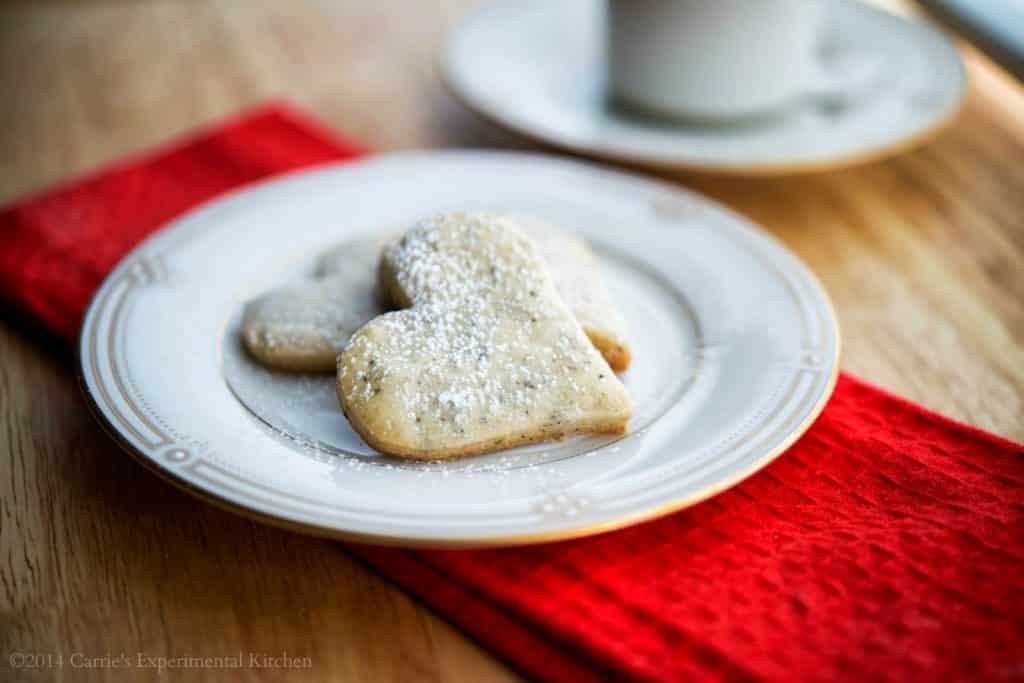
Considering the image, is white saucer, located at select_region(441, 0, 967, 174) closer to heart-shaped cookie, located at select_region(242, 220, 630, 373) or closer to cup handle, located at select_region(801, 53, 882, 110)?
cup handle, located at select_region(801, 53, 882, 110)

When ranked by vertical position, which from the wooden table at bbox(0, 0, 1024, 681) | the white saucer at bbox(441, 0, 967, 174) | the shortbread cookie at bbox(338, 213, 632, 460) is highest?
the white saucer at bbox(441, 0, 967, 174)

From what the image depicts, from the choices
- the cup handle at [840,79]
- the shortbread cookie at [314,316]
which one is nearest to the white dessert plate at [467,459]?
the shortbread cookie at [314,316]

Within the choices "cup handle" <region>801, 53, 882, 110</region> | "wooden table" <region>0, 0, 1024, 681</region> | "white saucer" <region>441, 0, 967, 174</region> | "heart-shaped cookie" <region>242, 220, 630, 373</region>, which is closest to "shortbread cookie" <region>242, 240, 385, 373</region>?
"heart-shaped cookie" <region>242, 220, 630, 373</region>

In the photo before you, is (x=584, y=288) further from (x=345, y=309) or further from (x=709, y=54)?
(x=709, y=54)

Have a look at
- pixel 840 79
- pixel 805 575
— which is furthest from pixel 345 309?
pixel 840 79

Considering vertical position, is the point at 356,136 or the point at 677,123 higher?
the point at 677,123

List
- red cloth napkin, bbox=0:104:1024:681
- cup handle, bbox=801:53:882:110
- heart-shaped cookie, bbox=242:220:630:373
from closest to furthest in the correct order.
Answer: red cloth napkin, bbox=0:104:1024:681 < heart-shaped cookie, bbox=242:220:630:373 < cup handle, bbox=801:53:882:110

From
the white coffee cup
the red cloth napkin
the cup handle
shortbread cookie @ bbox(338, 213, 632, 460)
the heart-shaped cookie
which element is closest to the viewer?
the red cloth napkin
